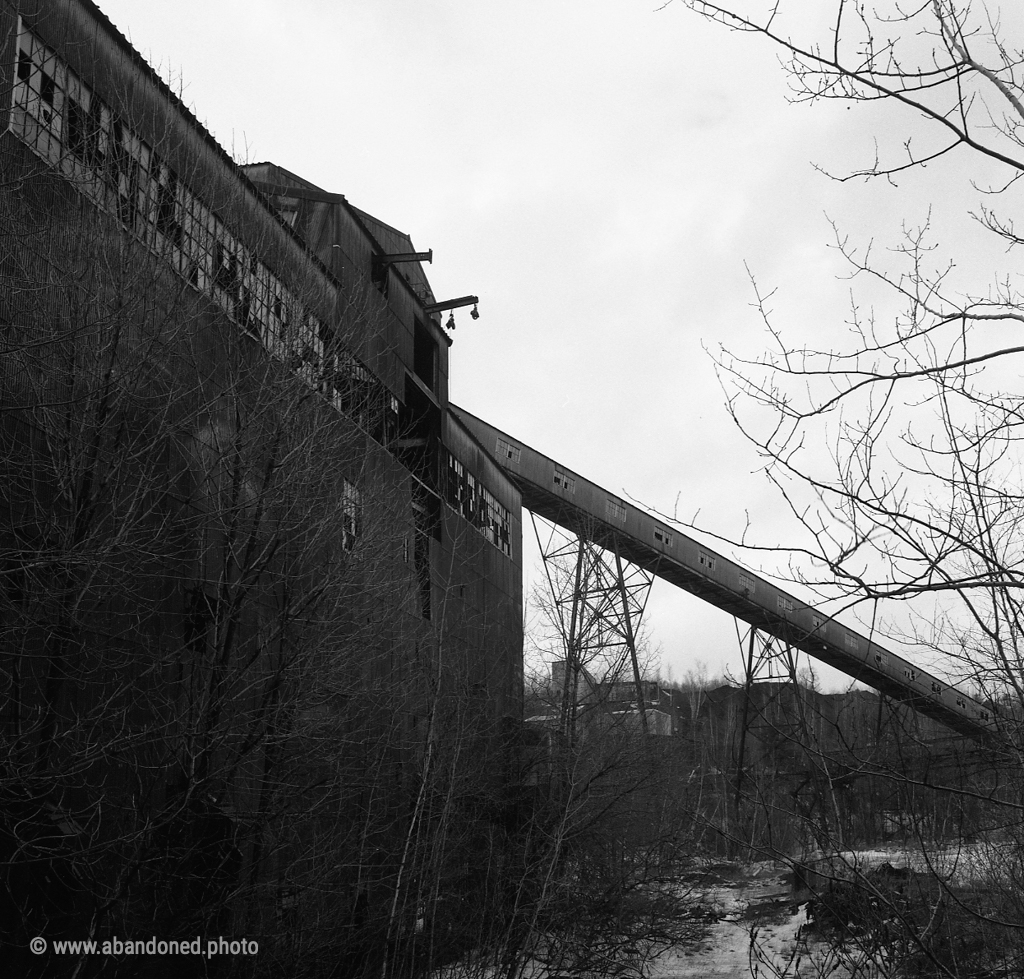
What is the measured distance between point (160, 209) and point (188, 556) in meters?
4.00

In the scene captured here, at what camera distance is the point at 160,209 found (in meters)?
11.2

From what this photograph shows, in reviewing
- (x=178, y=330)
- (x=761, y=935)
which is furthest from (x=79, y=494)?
(x=761, y=935)

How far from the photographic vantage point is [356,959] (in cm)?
1199

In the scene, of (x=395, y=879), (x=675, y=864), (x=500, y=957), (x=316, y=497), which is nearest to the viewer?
(x=316, y=497)

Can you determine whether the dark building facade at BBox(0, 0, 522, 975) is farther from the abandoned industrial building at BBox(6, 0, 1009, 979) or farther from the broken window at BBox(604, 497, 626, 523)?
the broken window at BBox(604, 497, 626, 523)

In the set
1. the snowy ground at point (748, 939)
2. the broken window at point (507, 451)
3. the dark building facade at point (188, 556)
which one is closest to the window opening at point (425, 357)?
the dark building facade at point (188, 556)

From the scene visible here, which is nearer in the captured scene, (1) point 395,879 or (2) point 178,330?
(2) point 178,330

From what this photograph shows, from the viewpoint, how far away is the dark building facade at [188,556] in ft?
27.9

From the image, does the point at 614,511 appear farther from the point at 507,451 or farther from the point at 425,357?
the point at 425,357

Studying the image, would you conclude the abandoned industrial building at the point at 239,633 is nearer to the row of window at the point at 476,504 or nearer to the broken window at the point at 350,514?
the broken window at the point at 350,514

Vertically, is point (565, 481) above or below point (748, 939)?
above

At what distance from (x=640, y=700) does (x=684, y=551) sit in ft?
15.0

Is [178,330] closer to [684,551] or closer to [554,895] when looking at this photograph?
[554,895]

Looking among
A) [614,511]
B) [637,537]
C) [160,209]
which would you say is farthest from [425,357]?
[160,209]
